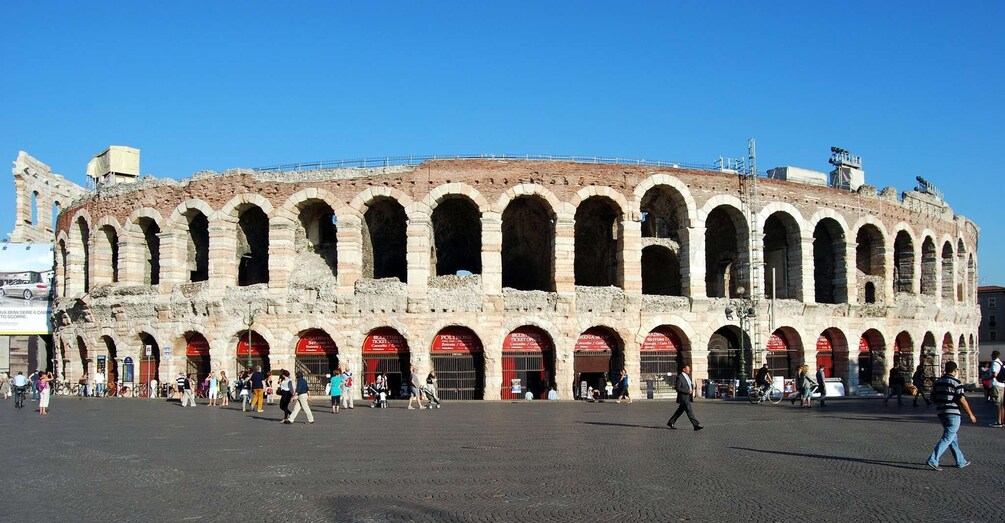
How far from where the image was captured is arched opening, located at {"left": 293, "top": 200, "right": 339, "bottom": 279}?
33188mm

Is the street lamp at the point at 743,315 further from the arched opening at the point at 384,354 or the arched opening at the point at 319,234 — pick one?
the arched opening at the point at 319,234

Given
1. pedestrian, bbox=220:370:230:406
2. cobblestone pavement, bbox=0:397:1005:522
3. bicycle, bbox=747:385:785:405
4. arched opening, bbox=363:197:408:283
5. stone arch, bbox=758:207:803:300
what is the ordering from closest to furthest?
cobblestone pavement, bbox=0:397:1005:522 < bicycle, bbox=747:385:785:405 < pedestrian, bbox=220:370:230:406 < arched opening, bbox=363:197:408:283 < stone arch, bbox=758:207:803:300

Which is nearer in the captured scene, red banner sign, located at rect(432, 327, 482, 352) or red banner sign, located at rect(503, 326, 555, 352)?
red banner sign, located at rect(432, 327, 482, 352)

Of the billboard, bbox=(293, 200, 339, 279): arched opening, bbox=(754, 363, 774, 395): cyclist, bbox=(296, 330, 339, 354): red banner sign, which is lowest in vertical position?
bbox=(754, 363, 774, 395): cyclist

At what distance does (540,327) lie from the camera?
102 feet

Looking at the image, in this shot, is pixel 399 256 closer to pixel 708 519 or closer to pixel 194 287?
pixel 194 287

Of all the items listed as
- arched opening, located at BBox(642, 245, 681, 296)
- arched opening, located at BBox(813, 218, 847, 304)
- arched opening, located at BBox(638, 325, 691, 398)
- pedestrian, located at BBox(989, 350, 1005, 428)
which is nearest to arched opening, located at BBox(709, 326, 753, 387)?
arched opening, located at BBox(638, 325, 691, 398)

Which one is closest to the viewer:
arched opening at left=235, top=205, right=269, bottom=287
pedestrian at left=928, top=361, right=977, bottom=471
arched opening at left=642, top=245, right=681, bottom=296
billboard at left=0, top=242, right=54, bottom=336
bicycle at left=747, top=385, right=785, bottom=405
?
pedestrian at left=928, top=361, right=977, bottom=471

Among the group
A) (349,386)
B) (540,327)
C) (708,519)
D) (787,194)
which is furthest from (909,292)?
(708,519)

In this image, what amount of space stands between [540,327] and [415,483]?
20.6m

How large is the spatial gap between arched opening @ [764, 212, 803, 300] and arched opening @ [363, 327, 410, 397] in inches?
612

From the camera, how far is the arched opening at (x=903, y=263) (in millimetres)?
39094

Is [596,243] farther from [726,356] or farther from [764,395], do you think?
[764,395]

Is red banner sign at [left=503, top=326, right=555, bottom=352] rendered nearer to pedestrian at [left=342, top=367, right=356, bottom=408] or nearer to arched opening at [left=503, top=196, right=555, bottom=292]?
arched opening at [left=503, top=196, right=555, bottom=292]
